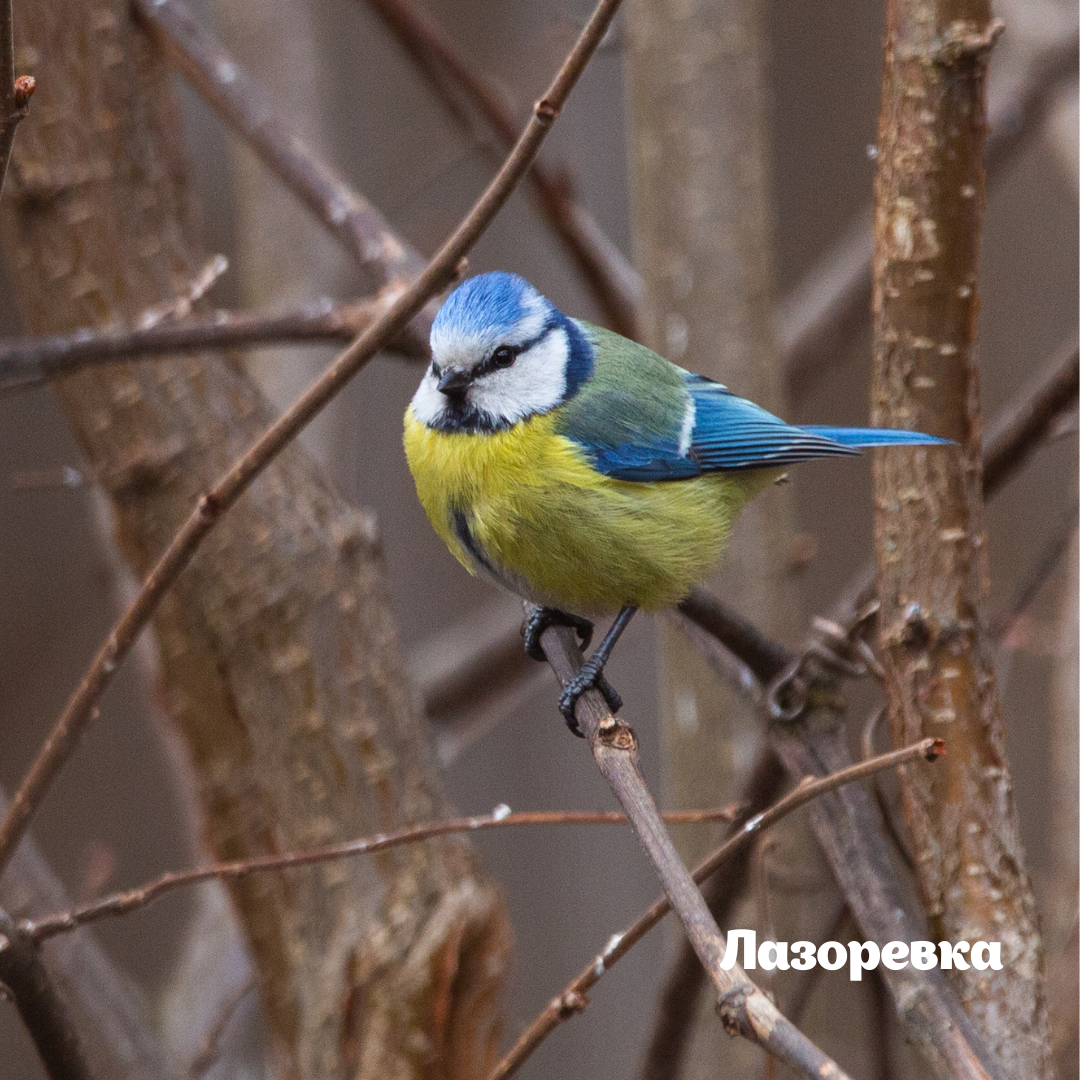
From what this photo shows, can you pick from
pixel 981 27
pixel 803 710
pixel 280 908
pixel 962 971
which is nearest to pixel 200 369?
pixel 280 908

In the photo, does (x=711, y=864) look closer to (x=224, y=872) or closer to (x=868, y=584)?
(x=224, y=872)

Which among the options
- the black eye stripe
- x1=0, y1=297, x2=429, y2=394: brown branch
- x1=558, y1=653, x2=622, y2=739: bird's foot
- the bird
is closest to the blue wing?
the bird

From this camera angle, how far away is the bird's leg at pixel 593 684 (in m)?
1.60

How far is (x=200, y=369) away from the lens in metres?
1.97

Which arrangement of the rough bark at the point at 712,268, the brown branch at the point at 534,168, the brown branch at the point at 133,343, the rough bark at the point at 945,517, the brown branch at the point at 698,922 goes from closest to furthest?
the brown branch at the point at 698,922, the rough bark at the point at 945,517, the brown branch at the point at 133,343, the rough bark at the point at 712,268, the brown branch at the point at 534,168

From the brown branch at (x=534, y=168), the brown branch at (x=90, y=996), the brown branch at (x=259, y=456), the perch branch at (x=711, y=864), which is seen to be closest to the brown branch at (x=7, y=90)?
the brown branch at (x=259, y=456)

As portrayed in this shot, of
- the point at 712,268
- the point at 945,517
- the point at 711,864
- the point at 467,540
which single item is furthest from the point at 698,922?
the point at 712,268

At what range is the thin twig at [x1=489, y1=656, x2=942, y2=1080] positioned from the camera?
3.24 ft

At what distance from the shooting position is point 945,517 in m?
1.38

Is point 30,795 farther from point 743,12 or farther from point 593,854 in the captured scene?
point 593,854

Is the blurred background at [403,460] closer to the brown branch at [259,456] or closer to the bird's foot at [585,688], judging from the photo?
the bird's foot at [585,688]

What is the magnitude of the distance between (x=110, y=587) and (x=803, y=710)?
1.92 metres

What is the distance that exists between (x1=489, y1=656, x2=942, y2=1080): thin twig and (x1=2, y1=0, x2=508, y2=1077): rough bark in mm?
722

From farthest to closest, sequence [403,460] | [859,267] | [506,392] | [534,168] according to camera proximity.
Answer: [403,460], [859,267], [534,168], [506,392]
